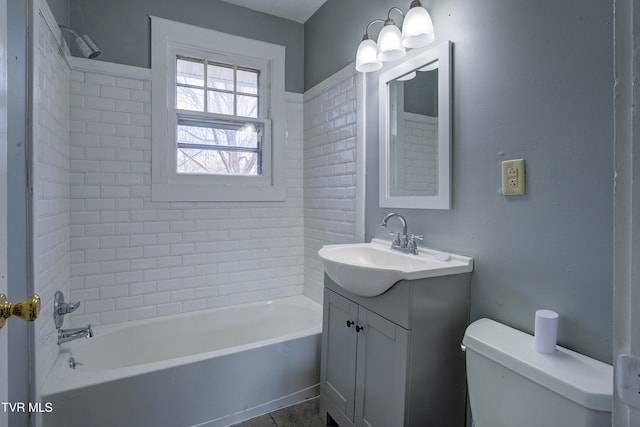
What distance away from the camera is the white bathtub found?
1.54 metres

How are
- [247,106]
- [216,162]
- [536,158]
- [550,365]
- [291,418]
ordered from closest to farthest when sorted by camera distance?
[550,365], [536,158], [291,418], [216,162], [247,106]

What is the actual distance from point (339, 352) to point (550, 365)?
3.20 feet

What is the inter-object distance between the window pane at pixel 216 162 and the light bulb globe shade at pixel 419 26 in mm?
1565

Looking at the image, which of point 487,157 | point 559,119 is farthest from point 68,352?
point 559,119

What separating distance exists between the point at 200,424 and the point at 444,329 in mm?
1375

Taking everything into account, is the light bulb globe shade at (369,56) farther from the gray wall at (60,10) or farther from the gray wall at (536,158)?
the gray wall at (60,10)

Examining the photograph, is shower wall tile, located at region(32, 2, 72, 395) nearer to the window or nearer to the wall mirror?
the window

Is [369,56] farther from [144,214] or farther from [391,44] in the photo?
[144,214]

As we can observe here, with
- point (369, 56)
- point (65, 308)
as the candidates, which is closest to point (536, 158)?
point (369, 56)

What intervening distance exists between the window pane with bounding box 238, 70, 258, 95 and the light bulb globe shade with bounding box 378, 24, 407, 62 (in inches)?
53.0

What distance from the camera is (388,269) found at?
4.21 feet

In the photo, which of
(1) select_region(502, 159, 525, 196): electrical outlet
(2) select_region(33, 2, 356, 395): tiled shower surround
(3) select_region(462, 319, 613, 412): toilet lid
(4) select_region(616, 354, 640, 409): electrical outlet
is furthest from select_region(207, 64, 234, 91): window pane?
(4) select_region(616, 354, 640, 409): electrical outlet

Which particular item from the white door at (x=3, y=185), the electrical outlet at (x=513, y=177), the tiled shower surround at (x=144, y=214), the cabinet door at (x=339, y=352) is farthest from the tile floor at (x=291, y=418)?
the electrical outlet at (x=513, y=177)

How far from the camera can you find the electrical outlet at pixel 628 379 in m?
0.43
